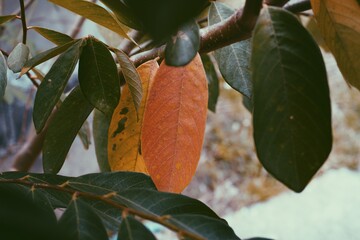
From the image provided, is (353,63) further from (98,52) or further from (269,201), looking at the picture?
(269,201)

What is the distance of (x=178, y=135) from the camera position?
0.47 m

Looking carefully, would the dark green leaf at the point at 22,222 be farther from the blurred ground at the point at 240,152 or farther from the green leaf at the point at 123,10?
the blurred ground at the point at 240,152

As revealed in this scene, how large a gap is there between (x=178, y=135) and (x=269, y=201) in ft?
8.53

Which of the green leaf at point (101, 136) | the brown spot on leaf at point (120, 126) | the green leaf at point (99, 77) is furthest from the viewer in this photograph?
the green leaf at point (101, 136)

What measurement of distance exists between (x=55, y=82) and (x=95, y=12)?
8cm

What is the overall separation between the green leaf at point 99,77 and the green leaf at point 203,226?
0.13 metres

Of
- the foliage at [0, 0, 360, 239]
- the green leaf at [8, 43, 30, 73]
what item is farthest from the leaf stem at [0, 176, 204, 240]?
the green leaf at [8, 43, 30, 73]

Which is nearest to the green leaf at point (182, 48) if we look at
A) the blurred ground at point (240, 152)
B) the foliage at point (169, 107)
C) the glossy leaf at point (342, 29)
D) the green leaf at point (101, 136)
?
the foliage at point (169, 107)

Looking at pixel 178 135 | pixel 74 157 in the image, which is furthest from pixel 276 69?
pixel 74 157

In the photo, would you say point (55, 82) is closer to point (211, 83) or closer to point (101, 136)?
point (101, 136)

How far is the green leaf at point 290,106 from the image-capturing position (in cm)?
32

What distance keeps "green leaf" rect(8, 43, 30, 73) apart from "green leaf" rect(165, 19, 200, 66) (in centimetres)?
19

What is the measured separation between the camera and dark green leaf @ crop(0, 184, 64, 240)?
0.64 ft

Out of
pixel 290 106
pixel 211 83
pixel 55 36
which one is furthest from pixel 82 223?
pixel 211 83
